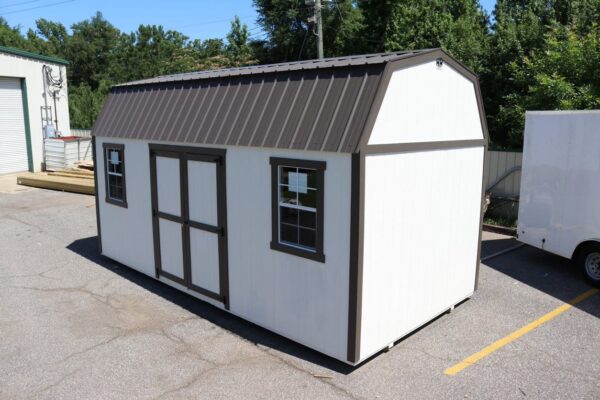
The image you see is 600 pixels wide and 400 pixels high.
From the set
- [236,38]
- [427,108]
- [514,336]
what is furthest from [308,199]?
[236,38]

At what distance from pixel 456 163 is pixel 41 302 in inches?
273

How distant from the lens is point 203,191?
7.54m

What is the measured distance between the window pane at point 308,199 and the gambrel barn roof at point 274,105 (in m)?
0.57

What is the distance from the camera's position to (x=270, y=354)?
6.34 m

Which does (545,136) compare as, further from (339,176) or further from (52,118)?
(52,118)

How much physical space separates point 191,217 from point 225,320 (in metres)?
1.70

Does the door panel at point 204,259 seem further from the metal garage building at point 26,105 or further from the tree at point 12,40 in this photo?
the tree at point 12,40

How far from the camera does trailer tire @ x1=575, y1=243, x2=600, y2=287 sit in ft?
28.0

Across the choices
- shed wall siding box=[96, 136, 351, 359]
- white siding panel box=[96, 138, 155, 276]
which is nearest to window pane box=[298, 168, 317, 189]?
shed wall siding box=[96, 136, 351, 359]

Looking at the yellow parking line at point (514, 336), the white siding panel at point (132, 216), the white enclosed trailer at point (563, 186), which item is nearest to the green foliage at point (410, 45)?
the white enclosed trailer at point (563, 186)

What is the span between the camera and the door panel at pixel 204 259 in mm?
7508

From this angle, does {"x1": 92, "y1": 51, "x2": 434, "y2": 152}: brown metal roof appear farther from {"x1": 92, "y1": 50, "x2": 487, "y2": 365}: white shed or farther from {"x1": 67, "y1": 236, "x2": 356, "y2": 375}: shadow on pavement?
{"x1": 67, "y1": 236, "x2": 356, "y2": 375}: shadow on pavement

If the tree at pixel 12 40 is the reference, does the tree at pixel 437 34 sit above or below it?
below

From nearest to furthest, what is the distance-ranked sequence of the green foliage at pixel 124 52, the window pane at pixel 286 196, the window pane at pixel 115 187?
the window pane at pixel 286 196, the window pane at pixel 115 187, the green foliage at pixel 124 52
